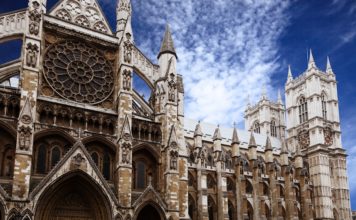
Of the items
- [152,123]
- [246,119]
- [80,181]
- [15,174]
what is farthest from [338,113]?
[15,174]

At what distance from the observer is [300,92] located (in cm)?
6762

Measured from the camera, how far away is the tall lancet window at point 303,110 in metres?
65.4

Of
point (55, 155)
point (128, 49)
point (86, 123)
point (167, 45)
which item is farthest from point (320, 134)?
point (55, 155)

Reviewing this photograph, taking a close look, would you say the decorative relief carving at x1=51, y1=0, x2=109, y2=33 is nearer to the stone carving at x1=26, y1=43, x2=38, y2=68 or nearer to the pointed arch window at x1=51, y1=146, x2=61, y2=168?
the stone carving at x1=26, y1=43, x2=38, y2=68

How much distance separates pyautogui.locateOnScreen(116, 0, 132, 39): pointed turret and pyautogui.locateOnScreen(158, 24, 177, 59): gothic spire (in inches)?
148

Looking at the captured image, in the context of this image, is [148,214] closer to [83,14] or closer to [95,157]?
[95,157]

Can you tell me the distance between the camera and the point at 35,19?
29.3 metres

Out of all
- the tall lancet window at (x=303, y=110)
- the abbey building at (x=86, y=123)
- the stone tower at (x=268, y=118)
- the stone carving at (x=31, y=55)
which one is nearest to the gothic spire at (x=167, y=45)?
the abbey building at (x=86, y=123)

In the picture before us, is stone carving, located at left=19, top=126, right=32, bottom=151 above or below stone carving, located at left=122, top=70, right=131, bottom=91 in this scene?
below

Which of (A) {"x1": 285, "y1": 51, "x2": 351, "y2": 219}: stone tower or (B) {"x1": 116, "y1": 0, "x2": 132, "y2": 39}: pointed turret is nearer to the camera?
(B) {"x1": 116, "y1": 0, "x2": 132, "y2": 39}: pointed turret

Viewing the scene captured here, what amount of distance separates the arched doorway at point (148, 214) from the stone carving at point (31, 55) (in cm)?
1274

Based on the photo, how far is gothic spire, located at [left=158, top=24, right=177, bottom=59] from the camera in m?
35.5

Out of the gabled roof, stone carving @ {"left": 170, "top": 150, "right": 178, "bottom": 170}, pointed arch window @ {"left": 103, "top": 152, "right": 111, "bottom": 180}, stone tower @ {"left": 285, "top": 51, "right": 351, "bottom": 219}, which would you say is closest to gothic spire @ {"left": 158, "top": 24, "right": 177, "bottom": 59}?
the gabled roof

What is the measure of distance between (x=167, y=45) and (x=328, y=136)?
3667 centimetres
